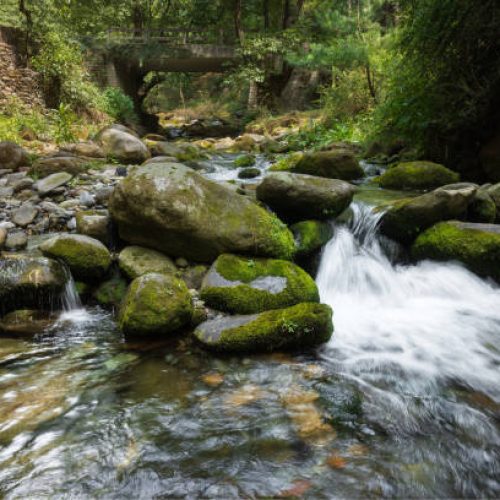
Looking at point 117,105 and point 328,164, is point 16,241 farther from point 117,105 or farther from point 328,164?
point 117,105

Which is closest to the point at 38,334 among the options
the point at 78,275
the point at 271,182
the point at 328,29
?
the point at 78,275

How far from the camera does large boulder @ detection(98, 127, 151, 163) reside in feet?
34.1

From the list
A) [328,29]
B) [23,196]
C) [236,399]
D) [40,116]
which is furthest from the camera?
[328,29]

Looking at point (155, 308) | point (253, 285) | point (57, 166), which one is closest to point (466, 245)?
point (253, 285)

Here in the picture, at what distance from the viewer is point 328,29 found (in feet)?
62.0

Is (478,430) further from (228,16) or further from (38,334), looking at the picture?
(228,16)

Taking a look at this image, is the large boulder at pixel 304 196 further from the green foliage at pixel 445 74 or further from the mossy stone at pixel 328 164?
the green foliage at pixel 445 74

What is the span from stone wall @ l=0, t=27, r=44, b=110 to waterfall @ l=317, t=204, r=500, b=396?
43.2 ft

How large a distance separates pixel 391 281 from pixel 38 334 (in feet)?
13.9

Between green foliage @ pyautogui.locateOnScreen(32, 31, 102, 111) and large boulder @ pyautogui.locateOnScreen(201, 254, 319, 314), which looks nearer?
large boulder @ pyautogui.locateOnScreen(201, 254, 319, 314)

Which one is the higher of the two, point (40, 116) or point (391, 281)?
point (40, 116)

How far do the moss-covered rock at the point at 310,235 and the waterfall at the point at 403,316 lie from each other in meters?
0.15

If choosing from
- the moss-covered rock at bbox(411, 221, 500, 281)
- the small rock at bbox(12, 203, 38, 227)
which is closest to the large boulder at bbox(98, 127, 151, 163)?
the small rock at bbox(12, 203, 38, 227)

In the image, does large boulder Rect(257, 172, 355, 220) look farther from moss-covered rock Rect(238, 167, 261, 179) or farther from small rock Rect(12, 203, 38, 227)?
moss-covered rock Rect(238, 167, 261, 179)
